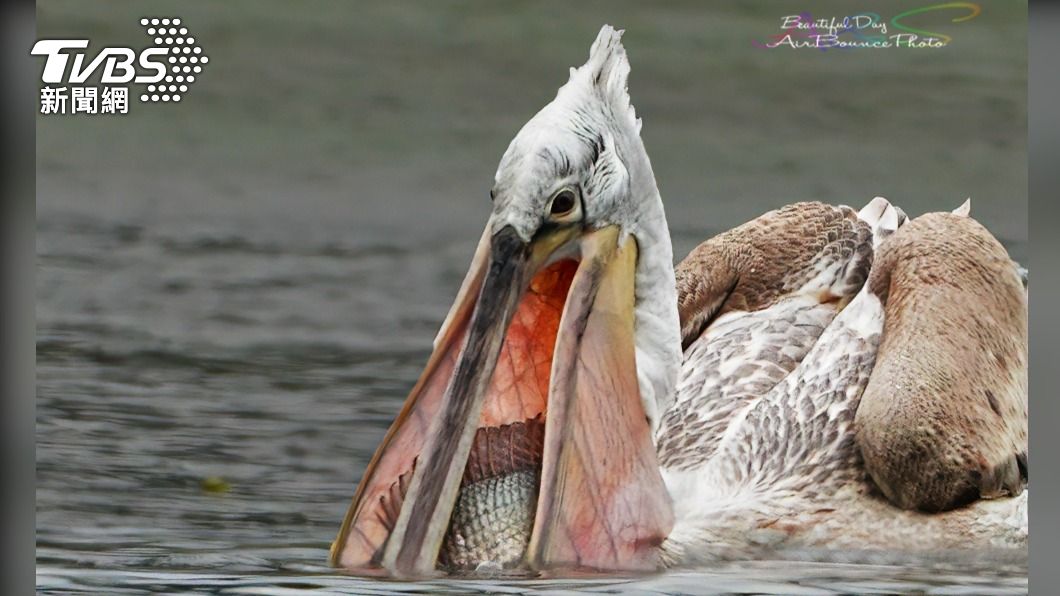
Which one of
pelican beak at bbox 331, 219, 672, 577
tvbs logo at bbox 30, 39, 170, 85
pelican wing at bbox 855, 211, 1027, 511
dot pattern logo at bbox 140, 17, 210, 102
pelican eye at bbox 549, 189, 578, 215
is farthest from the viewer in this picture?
dot pattern logo at bbox 140, 17, 210, 102

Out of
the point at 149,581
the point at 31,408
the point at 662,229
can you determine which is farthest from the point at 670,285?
the point at 31,408

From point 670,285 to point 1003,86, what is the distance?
→ 1727 millimetres

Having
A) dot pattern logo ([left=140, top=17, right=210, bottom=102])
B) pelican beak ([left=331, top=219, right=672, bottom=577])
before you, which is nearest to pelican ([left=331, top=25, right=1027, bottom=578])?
pelican beak ([left=331, top=219, right=672, bottom=577])

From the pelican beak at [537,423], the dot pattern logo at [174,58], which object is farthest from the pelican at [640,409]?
the dot pattern logo at [174,58]

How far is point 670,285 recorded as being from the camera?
6.57m

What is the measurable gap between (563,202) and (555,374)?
0.53 metres

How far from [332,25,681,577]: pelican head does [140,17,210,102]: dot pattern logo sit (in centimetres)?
161

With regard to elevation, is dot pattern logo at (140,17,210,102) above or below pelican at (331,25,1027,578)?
above

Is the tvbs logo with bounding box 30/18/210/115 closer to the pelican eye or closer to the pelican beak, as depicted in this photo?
the pelican beak

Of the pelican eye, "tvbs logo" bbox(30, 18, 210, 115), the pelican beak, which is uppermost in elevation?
"tvbs logo" bbox(30, 18, 210, 115)

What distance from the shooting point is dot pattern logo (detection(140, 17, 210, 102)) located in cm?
732

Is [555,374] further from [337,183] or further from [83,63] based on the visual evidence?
[83,63]

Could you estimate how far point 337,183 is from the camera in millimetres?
7520

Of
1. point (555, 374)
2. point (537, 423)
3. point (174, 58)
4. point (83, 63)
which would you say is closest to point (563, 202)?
point (555, 374)
